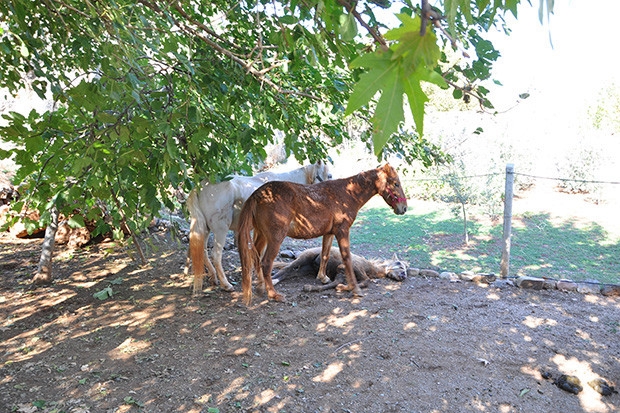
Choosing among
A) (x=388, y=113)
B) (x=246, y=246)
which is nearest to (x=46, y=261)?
(x=246, y=246)

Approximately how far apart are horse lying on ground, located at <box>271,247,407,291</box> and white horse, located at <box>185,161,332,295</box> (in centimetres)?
78

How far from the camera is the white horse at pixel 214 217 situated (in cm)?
473

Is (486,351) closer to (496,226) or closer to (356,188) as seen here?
(356,188)

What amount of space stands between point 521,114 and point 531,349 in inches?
415

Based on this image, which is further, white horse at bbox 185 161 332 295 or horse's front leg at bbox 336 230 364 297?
horse's front leg at bbox 336 230 364 297

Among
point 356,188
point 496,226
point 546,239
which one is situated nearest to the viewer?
point 356,188

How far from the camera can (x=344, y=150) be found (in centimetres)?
1258

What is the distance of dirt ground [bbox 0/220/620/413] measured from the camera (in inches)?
122

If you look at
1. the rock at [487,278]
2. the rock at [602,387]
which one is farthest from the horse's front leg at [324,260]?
the rock at [602,387]

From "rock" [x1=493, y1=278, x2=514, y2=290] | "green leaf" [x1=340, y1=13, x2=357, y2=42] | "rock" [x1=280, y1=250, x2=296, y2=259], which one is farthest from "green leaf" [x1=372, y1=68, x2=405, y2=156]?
"rock" [x1=280, y1=250, x2=296, y2=259]

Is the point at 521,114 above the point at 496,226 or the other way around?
above

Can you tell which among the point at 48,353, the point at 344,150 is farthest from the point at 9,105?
the point at 48,353

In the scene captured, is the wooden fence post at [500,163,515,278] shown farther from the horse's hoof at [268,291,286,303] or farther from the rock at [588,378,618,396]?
the horse's hoof at [268,291,286,303]

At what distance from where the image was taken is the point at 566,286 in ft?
17.3
